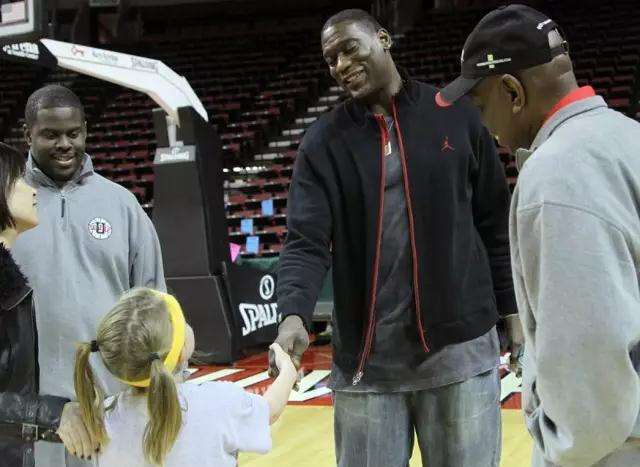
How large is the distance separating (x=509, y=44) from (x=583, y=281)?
16.1 inches

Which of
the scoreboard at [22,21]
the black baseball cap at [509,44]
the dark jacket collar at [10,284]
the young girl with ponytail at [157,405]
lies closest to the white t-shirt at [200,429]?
the young girl with ponytail at [157,405]

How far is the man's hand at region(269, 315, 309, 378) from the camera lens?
6.92ft

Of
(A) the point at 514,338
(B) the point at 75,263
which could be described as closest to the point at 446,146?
(A) the point at 514,338

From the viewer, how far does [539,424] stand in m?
1.31

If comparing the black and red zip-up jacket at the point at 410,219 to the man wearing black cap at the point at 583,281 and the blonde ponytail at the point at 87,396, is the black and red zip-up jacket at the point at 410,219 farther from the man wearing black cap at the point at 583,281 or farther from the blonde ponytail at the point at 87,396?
the man wearing black cap at the point at 583,281

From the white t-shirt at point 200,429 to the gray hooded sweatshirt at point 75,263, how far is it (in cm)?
62

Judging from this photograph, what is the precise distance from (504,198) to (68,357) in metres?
1.31

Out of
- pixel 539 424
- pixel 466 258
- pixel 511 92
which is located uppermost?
pixel 511 92

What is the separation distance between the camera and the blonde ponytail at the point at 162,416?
186 centimetres

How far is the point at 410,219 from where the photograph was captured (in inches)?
88.4

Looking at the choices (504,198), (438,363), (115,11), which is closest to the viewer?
(438,363)

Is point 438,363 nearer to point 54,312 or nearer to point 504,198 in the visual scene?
point 504,198

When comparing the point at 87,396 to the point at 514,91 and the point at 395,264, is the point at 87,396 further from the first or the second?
the point at 514,91

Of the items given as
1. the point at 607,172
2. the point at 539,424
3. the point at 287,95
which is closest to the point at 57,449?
the point at 539,424
